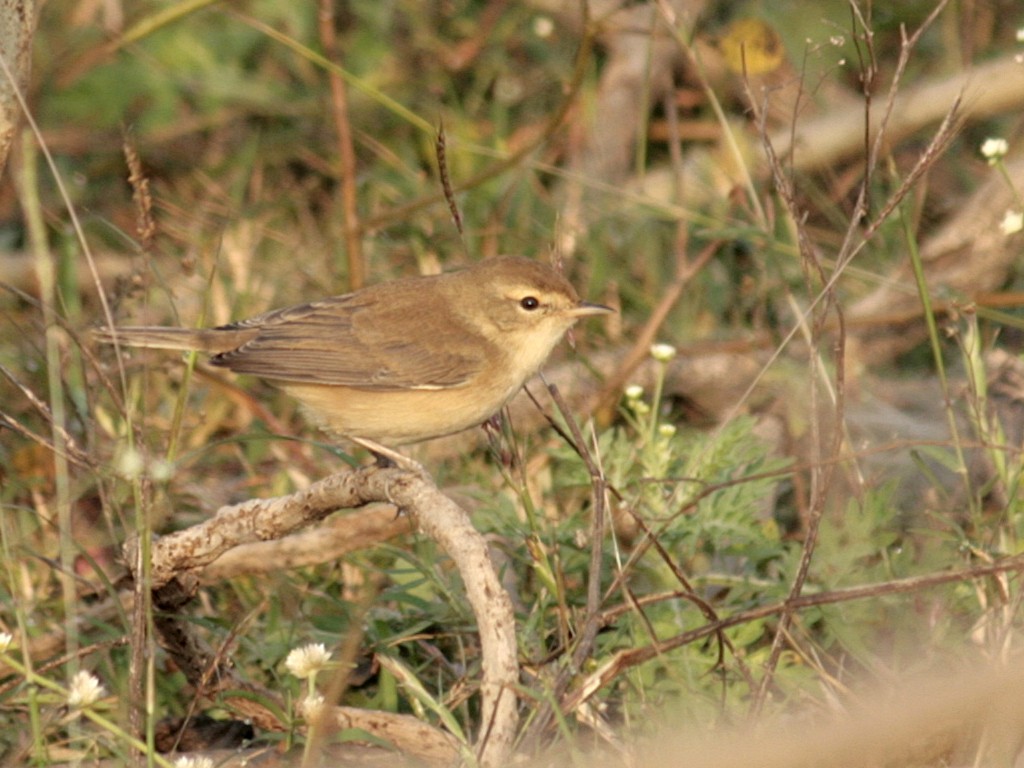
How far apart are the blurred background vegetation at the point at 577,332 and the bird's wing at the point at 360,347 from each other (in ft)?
1.24

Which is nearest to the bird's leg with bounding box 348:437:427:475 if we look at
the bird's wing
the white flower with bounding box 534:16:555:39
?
the bird's wing

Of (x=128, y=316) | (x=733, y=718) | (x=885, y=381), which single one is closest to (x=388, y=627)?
(x=733, y=718)

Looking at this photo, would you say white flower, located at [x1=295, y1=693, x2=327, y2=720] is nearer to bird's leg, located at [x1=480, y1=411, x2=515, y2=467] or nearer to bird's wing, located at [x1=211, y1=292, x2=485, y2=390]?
bird's leg, located at [x1=480, y1=411, x2=515, y2=467]

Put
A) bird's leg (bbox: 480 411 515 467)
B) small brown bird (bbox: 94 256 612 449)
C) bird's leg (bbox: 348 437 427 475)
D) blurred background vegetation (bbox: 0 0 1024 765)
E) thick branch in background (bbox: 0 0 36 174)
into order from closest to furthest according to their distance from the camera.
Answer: thick branch in background (bbox: 0 0 36 174) → blurred background vegetation (bbox: 0 0 1024 765) → bird's leg (bbox: 480 411 515 467) → bird's leg (bbox: 348 437 427 475) → small brown bird (bbox: 94 256 612 449)

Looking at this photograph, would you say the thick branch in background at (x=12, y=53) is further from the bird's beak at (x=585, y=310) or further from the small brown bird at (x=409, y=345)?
the bird's beak at (x=585, y=310)

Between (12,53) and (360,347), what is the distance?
1724 mm

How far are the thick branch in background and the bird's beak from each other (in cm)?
195

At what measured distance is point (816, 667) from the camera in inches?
150

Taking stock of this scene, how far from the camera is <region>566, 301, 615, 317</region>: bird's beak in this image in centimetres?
491

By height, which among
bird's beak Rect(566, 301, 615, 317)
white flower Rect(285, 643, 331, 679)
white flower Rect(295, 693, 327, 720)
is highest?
bird's beak Rect(566, 301, 615, 317)

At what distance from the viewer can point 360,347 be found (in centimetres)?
506

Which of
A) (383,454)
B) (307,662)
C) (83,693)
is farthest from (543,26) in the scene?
(83,693)

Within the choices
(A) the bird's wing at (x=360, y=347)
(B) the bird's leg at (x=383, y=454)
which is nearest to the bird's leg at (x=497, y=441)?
(A) the bird's wing at (x=360, y=347)

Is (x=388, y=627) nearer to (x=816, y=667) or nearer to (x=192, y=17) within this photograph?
(x=816, y=667)
